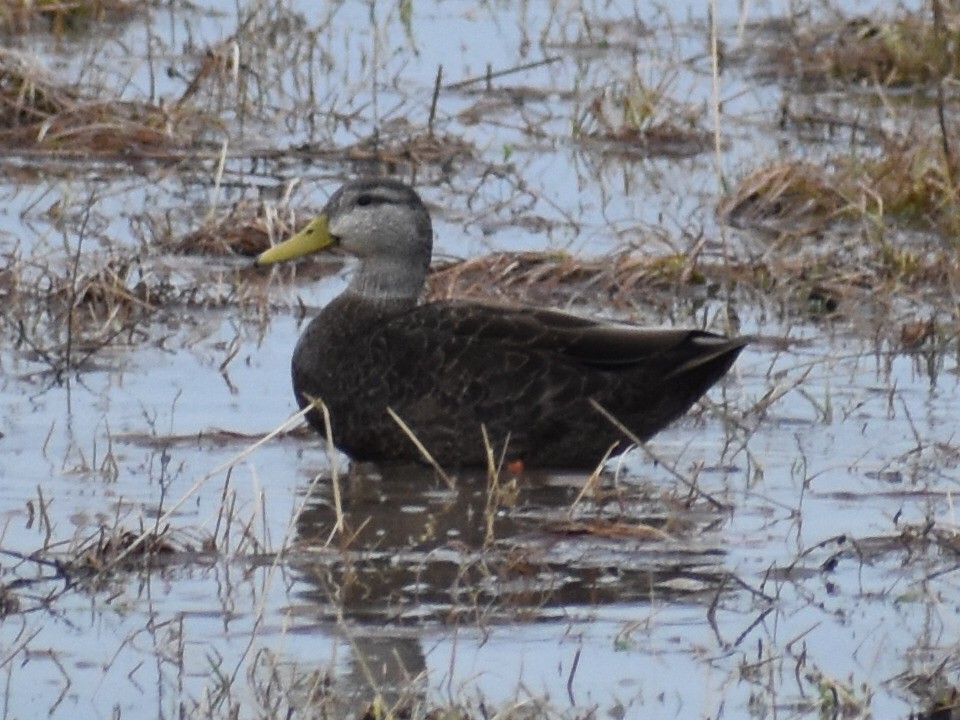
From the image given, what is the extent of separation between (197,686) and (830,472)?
2721mm

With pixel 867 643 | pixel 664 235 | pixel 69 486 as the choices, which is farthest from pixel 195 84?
pixel 867 643

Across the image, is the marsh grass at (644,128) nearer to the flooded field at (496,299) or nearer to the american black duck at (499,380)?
the flooded field at (496,299)

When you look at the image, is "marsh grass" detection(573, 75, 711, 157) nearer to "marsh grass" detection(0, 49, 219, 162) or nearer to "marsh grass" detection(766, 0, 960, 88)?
"marsh grass" detection(766, 0, 960, 88)

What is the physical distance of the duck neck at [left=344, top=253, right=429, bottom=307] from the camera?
7941mm

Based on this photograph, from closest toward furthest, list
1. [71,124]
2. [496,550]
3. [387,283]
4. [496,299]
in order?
[496,550]
[387,283]
[496,299]
[71,124]

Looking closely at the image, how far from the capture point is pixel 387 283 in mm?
7977

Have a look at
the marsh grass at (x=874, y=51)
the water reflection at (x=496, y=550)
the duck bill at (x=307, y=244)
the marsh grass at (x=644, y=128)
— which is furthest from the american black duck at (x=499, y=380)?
the marsh grass at (x=874, y=51)

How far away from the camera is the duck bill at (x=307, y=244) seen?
811 cm

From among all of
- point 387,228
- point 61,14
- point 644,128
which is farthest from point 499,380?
point 61,14

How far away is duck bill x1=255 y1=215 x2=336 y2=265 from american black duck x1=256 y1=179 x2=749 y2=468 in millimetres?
555

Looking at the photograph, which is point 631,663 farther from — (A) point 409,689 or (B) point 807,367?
(B) point 807,367

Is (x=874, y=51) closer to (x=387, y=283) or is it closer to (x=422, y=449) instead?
(x=387, y=283)

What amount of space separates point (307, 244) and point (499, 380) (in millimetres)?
A: 1087

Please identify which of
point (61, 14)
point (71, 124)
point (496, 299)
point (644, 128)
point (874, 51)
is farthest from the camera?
point (874, 51)
